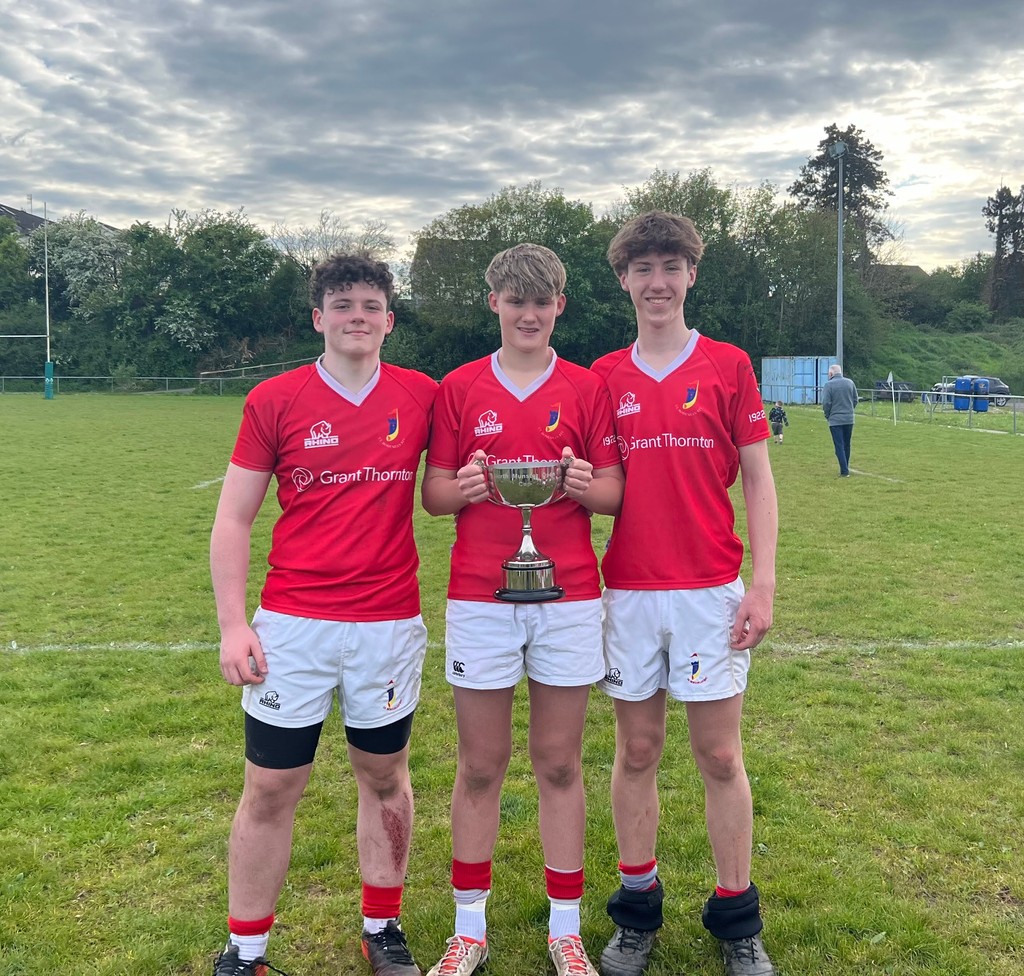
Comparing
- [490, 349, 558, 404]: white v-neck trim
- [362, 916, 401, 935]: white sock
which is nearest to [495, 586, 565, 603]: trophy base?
[490, 349, 558, 404]: white v-neck trim

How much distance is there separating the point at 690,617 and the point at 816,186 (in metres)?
68.3

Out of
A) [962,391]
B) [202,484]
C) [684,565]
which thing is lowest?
[202,484]

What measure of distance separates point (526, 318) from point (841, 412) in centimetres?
1274

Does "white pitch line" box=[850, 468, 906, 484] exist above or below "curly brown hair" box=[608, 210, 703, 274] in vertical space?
below

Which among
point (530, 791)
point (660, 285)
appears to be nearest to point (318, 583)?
point (660, 285)

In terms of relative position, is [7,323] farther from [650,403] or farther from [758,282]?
[650,403]

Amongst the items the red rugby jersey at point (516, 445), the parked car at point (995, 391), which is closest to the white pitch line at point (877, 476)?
the red rugby jersey at point (516, 445)

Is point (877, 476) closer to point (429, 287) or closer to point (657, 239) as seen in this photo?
point (657, 239)

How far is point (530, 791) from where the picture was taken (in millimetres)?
3768

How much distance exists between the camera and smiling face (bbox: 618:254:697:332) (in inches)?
99.9

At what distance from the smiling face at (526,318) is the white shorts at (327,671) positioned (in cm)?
92

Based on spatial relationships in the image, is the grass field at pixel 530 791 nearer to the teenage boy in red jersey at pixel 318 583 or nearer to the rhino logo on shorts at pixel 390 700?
the teenage boy in red jersey at pixel 318 583

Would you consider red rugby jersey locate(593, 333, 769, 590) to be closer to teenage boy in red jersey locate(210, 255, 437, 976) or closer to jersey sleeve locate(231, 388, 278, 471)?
teenage boy in red jersey locate(210, 255, 437, 976)

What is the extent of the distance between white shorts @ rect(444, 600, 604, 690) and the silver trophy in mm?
85
